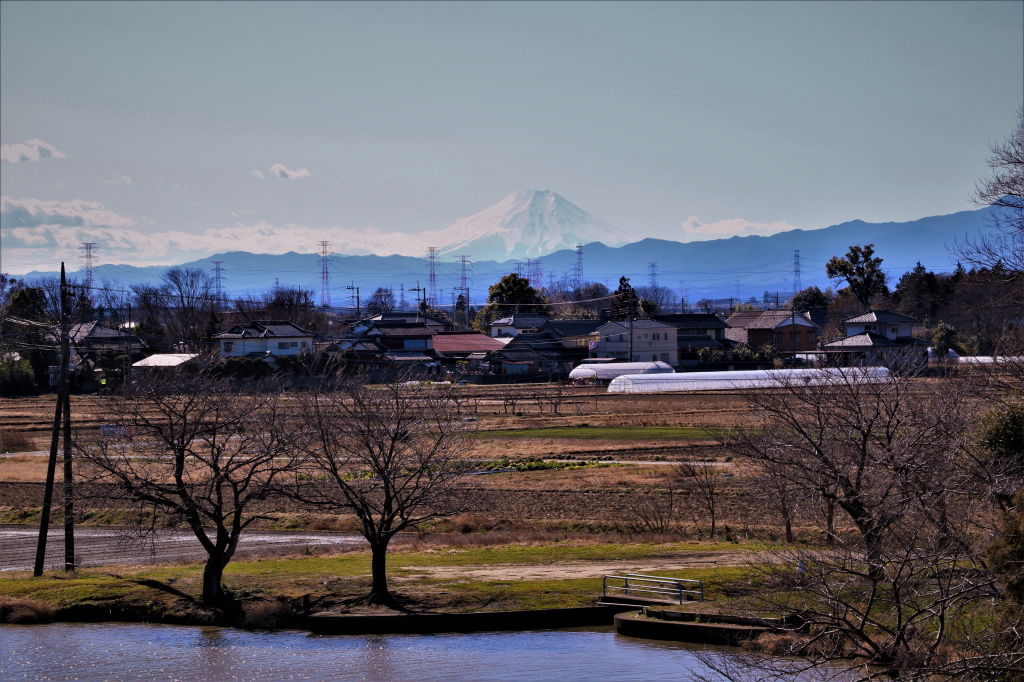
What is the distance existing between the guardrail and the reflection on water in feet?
3.86

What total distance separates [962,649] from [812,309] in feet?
307

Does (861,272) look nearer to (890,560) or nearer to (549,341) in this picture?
(549,341)

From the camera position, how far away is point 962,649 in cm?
1092

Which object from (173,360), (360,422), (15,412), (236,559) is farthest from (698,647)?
(173,360)

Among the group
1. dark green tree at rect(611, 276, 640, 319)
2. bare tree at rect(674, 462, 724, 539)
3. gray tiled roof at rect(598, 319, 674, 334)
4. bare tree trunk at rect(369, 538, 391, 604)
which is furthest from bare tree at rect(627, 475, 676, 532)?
dark green tree at rect(611, 276, 640, 319)

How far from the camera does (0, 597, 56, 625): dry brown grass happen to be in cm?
2061

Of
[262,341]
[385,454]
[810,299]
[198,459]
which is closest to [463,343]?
[262,341]

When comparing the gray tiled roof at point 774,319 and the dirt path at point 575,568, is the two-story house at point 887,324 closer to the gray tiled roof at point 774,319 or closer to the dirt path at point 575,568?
the gray tiled roof at point 774,319

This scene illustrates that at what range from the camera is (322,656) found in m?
18.2

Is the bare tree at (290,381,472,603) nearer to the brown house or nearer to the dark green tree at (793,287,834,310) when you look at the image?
the brown house

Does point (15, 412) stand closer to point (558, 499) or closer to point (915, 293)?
point (558, 499)

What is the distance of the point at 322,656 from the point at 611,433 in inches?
1261

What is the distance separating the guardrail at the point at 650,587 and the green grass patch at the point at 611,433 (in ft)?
79.0

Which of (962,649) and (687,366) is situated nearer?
(962,649)
